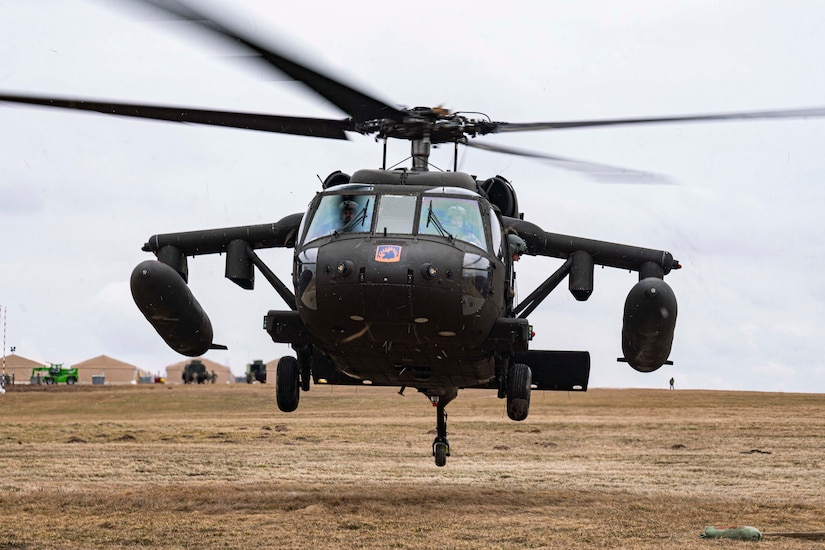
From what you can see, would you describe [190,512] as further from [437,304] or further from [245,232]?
[437,304]

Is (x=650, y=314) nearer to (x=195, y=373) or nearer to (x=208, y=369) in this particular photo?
(x=195, y=373)

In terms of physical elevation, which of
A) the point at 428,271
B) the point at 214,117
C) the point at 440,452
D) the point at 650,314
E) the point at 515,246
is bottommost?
the point at 440,452

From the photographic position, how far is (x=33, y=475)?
2062cm

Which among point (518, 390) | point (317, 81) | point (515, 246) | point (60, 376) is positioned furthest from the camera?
point (60, 376)

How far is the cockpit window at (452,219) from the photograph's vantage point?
1216 centimetres

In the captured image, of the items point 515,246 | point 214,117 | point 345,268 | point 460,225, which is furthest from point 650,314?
point 214,117

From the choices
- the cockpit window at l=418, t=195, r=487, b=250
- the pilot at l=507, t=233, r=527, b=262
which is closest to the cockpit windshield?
the cockpit window at l=418, t=195, r=487, b=250

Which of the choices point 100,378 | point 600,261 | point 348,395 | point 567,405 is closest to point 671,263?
point 600,261

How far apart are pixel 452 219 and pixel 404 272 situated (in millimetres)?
1344

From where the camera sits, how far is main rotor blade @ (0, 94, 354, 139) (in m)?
9.18

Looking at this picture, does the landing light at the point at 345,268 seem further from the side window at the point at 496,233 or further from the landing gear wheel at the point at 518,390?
the landing gear wheel at the point at 518,390

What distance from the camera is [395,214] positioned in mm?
12219

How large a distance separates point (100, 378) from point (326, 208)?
76930mm

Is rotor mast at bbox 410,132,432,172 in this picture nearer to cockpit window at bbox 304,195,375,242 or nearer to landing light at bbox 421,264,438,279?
cockpit window at bbox 304,195,375,242
